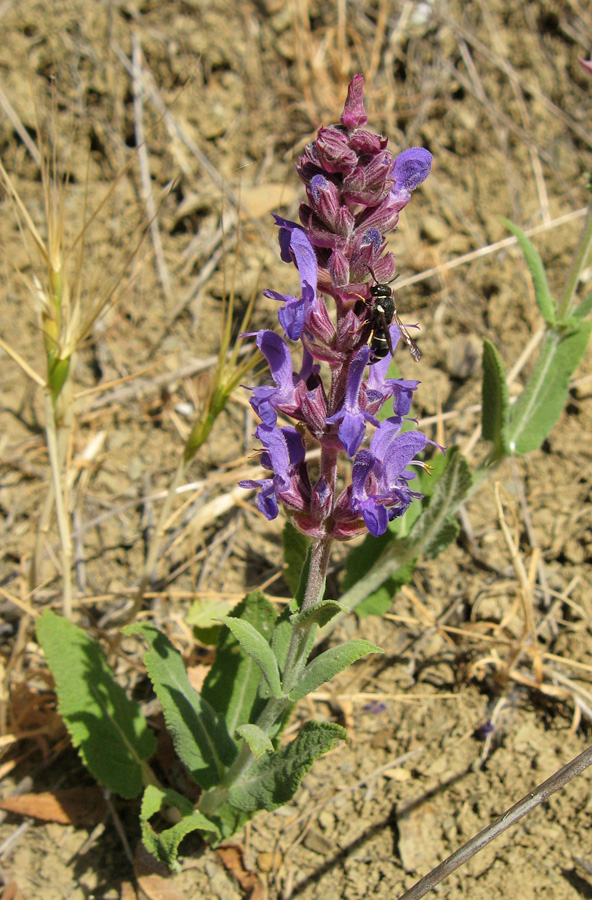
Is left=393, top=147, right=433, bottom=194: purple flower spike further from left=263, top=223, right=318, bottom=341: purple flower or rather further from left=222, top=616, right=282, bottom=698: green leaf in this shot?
left=222, top=616, right=282, bottom=698: green leaf

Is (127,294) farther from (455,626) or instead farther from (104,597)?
(455,626)

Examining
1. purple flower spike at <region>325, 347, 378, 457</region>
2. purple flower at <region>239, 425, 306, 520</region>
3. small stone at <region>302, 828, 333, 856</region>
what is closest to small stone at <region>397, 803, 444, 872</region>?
small stone at <region>302, 828, 333, 856</region>

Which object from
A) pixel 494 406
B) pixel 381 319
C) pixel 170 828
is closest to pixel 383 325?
pixel 381 319

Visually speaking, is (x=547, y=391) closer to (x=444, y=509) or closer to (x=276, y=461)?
(x=444, y=509)

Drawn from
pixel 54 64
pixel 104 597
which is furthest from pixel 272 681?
pixel 54 64

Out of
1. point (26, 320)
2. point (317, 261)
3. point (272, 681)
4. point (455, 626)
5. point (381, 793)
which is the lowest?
point (381, 793)

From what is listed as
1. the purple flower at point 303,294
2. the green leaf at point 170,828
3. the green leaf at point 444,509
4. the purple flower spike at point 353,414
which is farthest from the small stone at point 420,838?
the purple flower at point 303,294
